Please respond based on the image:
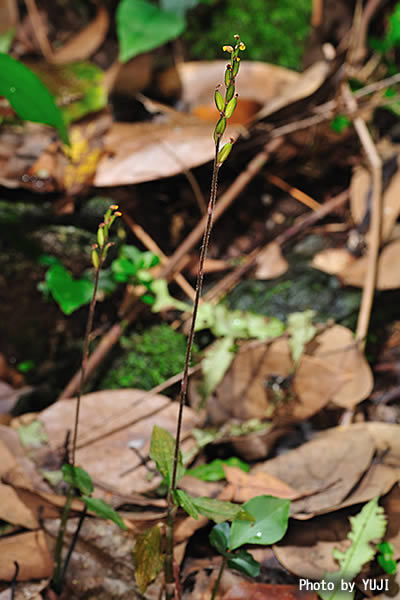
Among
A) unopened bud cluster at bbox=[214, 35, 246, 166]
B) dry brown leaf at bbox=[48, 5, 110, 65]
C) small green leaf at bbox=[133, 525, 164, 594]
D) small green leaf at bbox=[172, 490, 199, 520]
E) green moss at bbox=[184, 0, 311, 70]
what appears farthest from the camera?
dry brown leaf at bbox=[48, 5, 110, 65]

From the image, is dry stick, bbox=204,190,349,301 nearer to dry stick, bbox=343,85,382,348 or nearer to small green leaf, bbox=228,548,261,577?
dry stick, bbox=343,85,382,348

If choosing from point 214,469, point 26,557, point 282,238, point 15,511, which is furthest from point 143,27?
point 26,557

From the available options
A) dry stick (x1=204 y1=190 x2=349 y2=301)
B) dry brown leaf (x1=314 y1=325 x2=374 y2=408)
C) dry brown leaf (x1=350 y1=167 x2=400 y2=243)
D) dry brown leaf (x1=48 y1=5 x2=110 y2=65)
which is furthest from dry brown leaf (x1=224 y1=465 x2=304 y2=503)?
dry brown leaf (x1=48 y1=5 x2=110 y2=65)

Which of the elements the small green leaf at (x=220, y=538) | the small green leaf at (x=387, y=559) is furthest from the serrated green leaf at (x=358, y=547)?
the small green leaf at (x=220, y=538)

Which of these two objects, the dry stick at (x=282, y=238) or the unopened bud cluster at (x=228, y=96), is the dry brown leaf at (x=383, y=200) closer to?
the dry stick at (x=282, y=238)

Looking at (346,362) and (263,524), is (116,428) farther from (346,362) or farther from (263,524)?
(346,362)

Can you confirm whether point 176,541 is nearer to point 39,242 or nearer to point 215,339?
point 215,339
